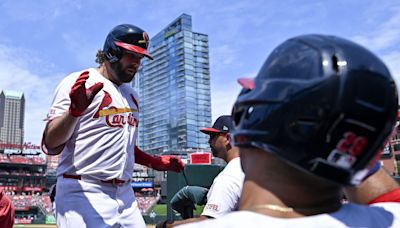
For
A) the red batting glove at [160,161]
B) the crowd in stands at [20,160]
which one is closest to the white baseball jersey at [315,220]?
the red batting glove at [160,161]

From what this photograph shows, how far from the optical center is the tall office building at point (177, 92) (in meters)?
92.4

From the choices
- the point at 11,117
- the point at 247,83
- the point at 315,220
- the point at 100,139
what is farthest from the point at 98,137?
the point at 11,117

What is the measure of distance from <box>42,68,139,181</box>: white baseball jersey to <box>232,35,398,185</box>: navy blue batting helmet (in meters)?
1.92

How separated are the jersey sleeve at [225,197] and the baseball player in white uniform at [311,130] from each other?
6.94 ft

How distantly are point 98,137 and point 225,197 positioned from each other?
110 centimetres

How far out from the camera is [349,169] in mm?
1006

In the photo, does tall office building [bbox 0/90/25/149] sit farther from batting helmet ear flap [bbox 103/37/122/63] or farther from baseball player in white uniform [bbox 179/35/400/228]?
baseball player in white uniform [bbox 179/35/400/228]

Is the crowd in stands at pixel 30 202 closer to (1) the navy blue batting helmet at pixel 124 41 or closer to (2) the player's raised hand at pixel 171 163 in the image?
(2) the player's raised hand at pixel 171 163

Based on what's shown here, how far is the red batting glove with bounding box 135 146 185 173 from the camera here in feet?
11.4

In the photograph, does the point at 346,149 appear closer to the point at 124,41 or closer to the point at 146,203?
the point at 124,41

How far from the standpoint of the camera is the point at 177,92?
93500 millimetres

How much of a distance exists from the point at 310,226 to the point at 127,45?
7.50 ft

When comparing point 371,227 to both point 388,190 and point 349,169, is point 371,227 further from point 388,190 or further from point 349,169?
point 388,190

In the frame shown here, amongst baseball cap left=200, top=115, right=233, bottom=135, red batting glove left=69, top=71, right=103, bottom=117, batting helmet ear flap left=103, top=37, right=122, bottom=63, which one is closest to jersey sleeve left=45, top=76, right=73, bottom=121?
red batting glove left=69, top=71, right=103, bottom=117
